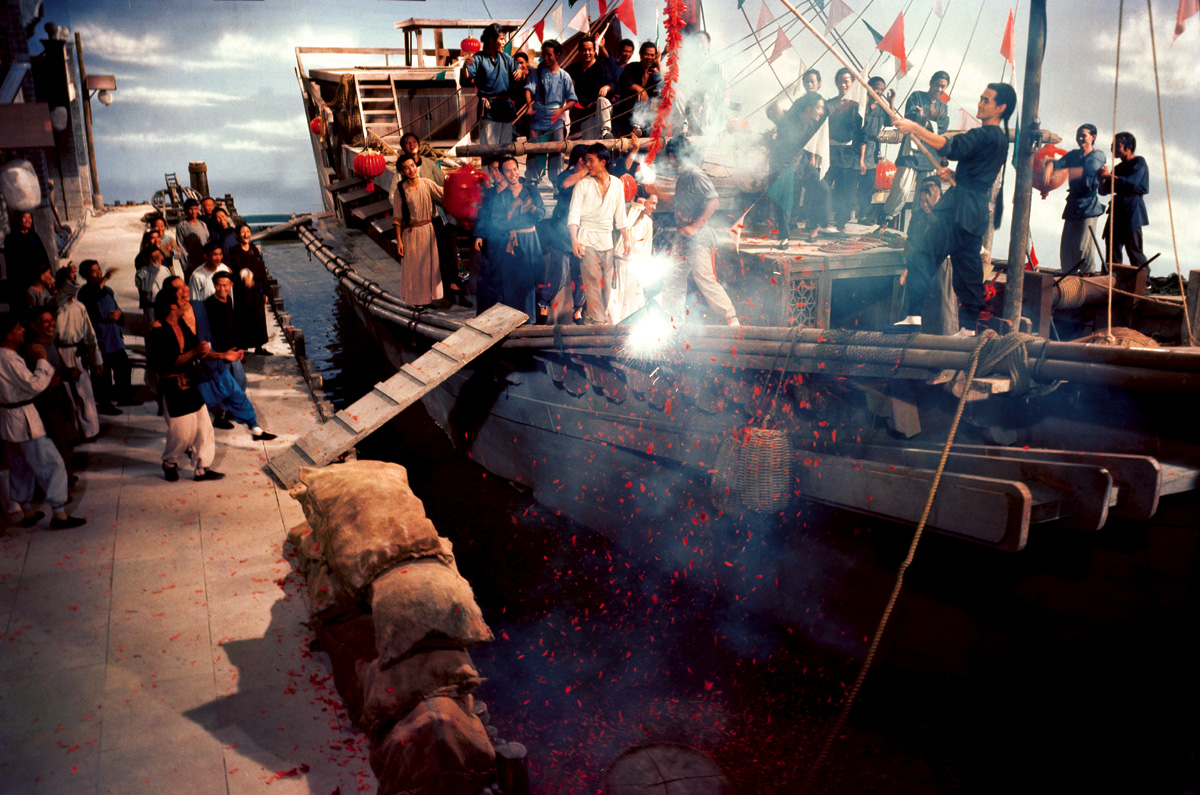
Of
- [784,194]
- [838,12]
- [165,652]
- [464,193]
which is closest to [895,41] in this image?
[838,12]

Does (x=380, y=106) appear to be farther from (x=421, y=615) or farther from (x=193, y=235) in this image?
(x=421, y=615)

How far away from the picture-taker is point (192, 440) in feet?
23.1

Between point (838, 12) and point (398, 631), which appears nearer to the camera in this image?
point (398, 631)

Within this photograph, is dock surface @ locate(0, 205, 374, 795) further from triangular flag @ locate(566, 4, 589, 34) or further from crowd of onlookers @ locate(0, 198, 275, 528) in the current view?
triangular flag @ locate(566, 4, 589, 34)

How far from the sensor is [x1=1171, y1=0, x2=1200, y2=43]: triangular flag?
5.41 meters

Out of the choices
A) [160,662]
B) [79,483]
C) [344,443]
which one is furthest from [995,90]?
[79,483]

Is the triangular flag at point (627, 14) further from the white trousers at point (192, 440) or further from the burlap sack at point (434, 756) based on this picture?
the burlap sack at point (434, 756)

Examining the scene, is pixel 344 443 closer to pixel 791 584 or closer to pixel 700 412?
pixel 700 412

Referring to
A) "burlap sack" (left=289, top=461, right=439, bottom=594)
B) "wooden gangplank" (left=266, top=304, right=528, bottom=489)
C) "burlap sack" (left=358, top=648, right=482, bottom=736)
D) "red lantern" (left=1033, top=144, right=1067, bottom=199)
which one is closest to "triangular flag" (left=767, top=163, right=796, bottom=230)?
"red lantern" (left=1033, top=144, right=1067, bottom=199)

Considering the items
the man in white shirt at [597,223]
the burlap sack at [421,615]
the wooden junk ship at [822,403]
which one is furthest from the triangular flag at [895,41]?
the burlap sack at [421,615]

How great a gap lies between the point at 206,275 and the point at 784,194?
21.5 feet

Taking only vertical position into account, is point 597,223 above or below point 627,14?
below

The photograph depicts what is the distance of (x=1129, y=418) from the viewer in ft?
15.0

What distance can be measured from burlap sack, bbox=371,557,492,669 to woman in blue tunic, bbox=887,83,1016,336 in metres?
3.48
